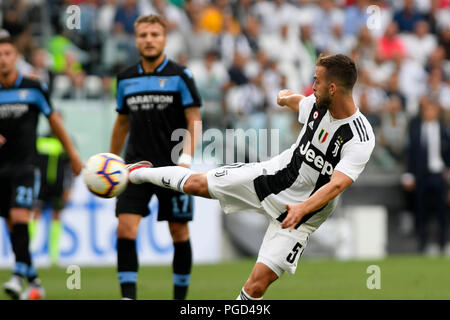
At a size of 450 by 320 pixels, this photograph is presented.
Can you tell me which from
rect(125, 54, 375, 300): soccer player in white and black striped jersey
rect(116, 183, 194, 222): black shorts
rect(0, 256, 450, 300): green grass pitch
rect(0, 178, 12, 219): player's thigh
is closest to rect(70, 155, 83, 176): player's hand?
rect(0, 178, 12, 219): player's thigh

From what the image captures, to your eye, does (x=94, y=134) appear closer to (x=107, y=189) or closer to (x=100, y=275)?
(x=100, y=275)

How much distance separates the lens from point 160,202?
820 cm

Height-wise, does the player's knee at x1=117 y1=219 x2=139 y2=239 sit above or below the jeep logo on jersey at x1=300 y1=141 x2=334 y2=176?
below

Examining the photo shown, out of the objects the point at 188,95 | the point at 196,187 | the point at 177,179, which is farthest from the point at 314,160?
the point at 188,95

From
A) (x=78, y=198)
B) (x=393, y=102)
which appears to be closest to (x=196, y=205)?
(x=78, y=198)

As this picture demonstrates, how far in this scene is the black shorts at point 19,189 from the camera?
8922mm

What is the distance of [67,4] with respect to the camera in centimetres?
1758

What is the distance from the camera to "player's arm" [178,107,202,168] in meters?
8.02

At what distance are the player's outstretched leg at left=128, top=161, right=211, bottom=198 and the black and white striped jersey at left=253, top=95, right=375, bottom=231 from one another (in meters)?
0.45

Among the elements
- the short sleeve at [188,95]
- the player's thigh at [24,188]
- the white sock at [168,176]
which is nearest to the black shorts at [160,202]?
the white sock at [168,176]

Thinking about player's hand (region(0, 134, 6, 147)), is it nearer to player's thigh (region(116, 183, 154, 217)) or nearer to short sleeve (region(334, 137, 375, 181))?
player's thigh (region(116, 183, 154, 217))

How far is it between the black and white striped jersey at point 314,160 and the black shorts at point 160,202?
4.50ft

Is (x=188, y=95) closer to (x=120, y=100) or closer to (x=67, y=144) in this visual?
(x=120, y=100)

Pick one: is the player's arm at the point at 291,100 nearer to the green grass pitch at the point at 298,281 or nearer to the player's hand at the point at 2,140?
the green grass pitch at the point at 298,281
